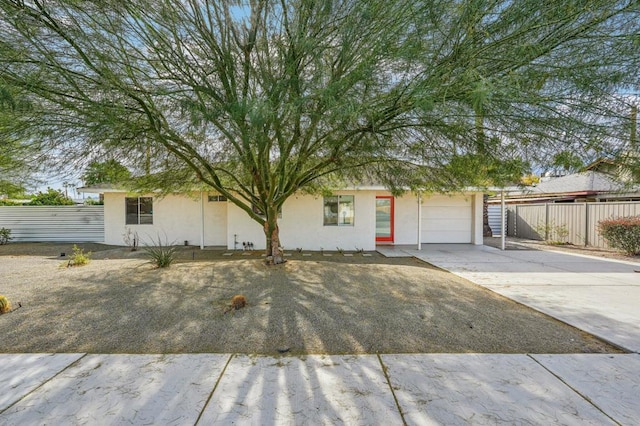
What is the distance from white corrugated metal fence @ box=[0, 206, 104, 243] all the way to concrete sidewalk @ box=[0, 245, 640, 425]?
43.5ft

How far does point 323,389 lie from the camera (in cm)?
289

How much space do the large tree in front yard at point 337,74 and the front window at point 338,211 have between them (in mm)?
5970

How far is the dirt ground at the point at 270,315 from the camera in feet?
12.7

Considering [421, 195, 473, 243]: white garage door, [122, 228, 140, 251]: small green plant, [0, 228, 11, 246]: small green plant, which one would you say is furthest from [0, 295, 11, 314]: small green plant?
[421, 195, 473, 243]: white garage door

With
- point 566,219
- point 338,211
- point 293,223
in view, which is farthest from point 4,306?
point 566,219

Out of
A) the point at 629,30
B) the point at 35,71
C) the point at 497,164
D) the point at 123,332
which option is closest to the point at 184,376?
the point at 123,332

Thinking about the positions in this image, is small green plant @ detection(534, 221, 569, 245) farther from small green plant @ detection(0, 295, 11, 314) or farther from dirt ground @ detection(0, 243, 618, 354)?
small green plant @ detection(0, 295, 11, 314)

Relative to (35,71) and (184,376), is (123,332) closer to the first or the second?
(184,376)

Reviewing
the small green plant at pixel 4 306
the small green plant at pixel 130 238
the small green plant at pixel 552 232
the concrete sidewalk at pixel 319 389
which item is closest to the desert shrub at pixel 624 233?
the small green plant at pixel 552 232

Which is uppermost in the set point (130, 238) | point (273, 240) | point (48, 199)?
point (48, 199)

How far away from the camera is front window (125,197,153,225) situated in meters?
13.5

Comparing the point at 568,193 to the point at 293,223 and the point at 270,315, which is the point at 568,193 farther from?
the point at 270,315

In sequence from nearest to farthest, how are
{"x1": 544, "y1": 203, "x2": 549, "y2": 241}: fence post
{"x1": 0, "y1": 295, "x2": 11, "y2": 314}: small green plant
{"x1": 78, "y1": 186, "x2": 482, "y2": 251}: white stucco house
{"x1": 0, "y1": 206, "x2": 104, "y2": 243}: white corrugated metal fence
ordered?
{"x1": 0, "y1": 295, "x2": 11, "y2": 314}: small green plant
{"x1": 78, "y1": 186, "x2": 482, "y2": 251}: white stucco house
{"x1": 0, "y1": 206, "x2": 104, "y2": 243}: white corrugated metal fence
{"x1": 544, "y1": 203, "x2": 549, "y2": 241}: fence post

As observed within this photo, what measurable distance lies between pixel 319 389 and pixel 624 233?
13.3 m
